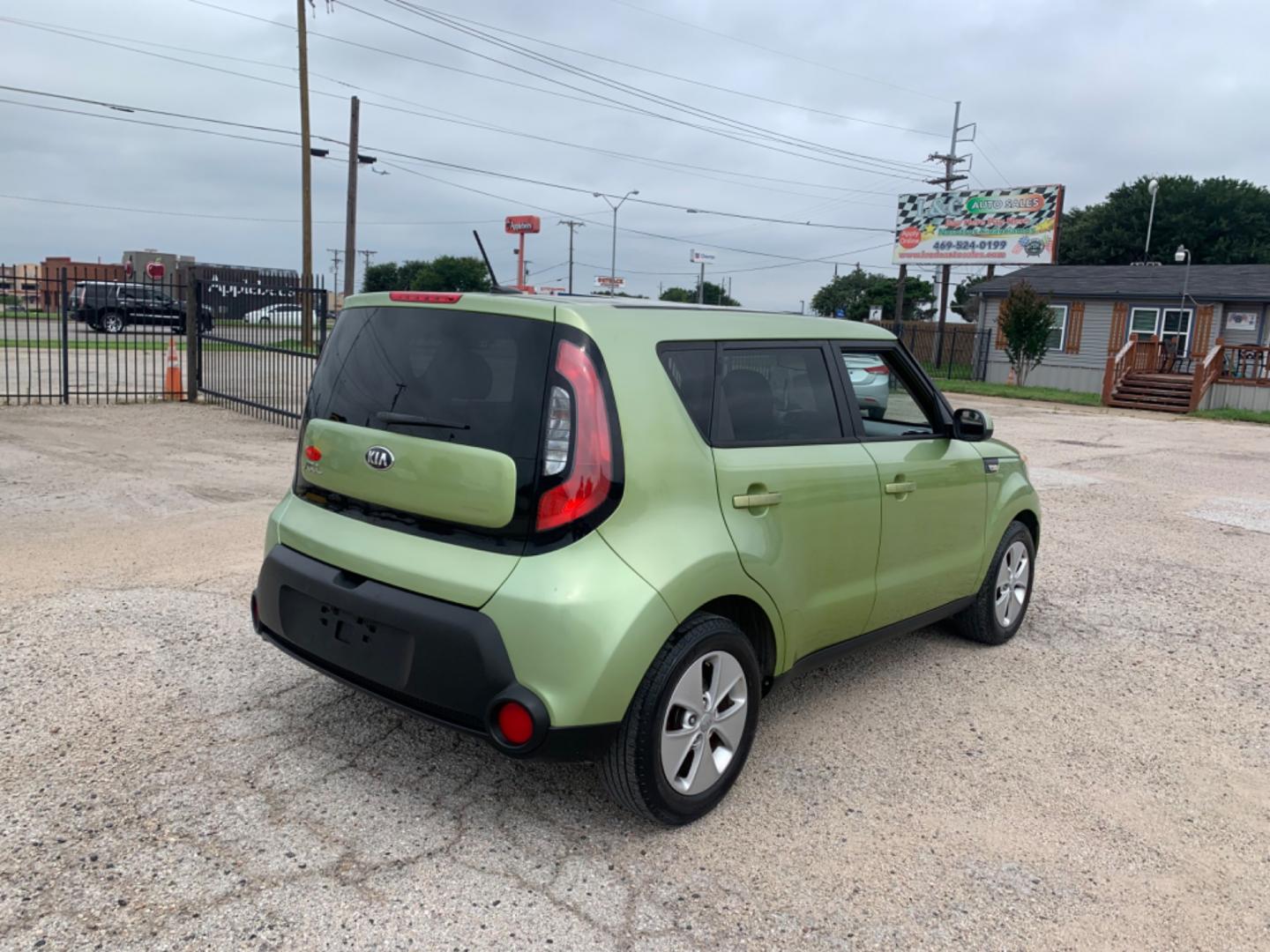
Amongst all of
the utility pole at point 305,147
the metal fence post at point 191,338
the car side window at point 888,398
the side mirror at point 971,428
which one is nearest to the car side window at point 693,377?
the car side window at point 888,398

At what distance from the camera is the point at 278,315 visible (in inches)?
517

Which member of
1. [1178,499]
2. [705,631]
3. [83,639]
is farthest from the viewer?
[1178,499]

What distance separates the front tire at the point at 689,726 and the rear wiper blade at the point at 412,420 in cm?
95

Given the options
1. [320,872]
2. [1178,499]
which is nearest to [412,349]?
[320,872]

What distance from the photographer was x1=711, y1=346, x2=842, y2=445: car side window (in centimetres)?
337

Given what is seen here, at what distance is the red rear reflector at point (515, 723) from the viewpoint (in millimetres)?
2744

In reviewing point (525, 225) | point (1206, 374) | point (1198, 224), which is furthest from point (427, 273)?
point (1206, 374)

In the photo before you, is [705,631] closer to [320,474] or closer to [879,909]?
[879,909]

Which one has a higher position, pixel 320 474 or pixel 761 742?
pixel 320 474

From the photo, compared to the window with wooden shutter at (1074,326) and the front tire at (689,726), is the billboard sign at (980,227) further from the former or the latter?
the front tire at (689,726)

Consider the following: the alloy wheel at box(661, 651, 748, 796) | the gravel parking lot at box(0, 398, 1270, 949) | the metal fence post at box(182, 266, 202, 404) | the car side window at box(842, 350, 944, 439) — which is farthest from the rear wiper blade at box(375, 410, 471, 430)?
the metal fence post at box(182, 266, 202, 404)

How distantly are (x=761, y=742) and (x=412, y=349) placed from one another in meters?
2.01

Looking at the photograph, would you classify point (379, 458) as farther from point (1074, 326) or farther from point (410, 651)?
point (1074, 326)

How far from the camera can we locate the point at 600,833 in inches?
122
